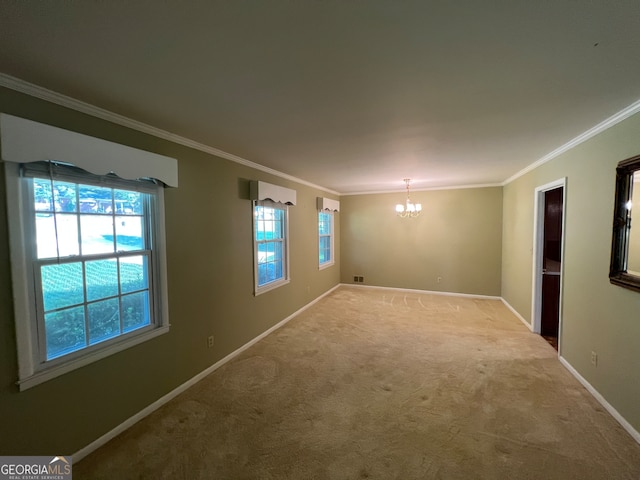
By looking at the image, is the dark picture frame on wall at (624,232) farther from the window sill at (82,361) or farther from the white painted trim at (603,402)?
the window sill at (82,361)

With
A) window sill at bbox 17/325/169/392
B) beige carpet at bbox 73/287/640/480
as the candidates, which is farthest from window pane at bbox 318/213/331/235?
window sill at bbox 17/325/169/392

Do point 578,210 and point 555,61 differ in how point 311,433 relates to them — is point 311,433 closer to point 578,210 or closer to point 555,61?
point 555,61

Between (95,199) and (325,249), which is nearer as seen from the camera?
(95,199)

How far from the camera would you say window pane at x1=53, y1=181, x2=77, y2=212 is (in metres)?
1.72

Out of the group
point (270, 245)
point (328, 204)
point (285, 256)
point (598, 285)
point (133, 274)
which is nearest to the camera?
point (133, 274)

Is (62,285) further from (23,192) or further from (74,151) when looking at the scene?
(74,151)

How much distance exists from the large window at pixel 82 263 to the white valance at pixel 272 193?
1.25 m

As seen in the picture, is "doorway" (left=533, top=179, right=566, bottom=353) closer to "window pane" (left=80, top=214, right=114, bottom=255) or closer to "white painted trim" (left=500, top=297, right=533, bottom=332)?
"white painted trim" (left=500, top=297, right=533, bottom=332)

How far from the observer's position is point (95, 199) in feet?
6.32

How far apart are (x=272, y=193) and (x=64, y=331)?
8.43 ft

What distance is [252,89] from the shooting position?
161cm

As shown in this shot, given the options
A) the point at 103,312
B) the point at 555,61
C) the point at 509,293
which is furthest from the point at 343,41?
the point at 509,293

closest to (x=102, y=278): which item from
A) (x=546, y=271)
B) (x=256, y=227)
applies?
(x=256, y=227)

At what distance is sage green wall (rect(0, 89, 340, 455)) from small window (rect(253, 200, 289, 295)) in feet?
0.49
